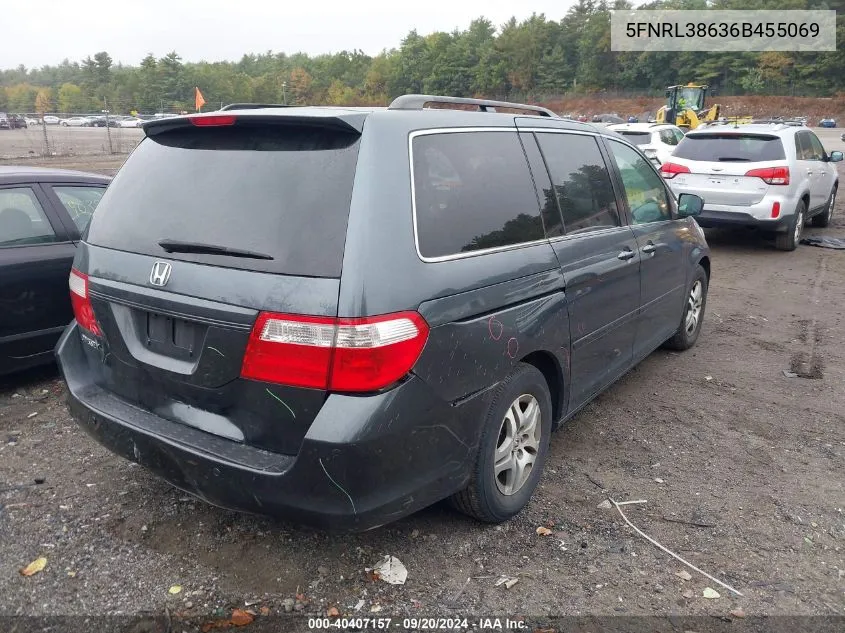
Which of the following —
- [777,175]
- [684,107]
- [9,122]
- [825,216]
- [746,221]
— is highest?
[9,122]

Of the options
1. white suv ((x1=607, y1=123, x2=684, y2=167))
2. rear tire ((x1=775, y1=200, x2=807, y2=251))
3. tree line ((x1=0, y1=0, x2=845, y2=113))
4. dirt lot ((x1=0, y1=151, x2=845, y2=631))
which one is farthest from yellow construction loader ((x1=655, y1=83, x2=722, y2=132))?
tree line ((x1=0, y1=0, x2=845, y2=113))

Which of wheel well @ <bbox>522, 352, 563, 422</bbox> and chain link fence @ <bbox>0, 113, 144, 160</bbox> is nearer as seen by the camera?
wheel well @ <bbox>522, 352, 563, 422</bbox>

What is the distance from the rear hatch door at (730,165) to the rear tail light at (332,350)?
28.8ft

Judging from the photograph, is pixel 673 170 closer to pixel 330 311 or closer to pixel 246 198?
pixel 246 198

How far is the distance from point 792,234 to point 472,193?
29.1 ft

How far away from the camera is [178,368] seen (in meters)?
2.60

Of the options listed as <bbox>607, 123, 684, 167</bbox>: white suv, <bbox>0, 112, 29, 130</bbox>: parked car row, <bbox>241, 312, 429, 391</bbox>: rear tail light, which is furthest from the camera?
<bbox>0, 112, 29, 130</bbox>: parked car row

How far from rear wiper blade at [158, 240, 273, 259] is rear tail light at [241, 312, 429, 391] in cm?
24

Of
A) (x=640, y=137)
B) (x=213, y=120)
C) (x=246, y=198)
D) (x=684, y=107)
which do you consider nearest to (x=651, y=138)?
(x=640, y=137)

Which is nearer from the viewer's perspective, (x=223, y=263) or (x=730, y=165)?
(x=223, y=263)

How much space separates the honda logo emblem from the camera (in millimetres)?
2604

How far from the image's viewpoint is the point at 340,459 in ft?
7.59

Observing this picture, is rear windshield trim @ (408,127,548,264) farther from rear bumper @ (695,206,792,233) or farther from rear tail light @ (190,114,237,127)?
Result: rear bumper @ (695,206,792,233)

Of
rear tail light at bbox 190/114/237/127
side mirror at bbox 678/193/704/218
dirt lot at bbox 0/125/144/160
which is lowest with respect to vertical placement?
side mirror at bbox 678/193/704/218
